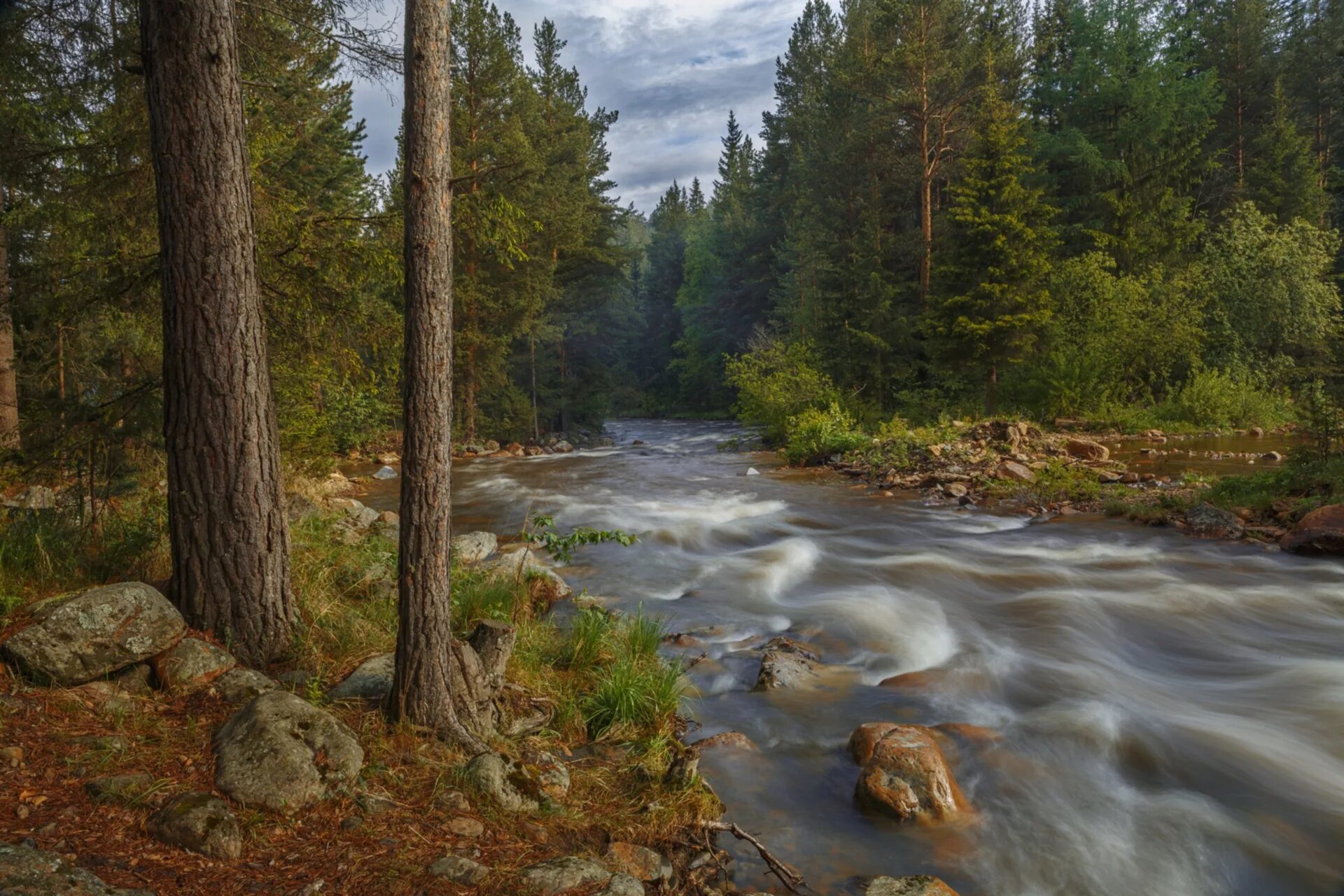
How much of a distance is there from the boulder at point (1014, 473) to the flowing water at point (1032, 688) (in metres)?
2.18

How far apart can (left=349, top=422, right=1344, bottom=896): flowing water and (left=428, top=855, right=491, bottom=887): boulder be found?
4.72ft

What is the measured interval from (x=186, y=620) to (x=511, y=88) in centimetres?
2465

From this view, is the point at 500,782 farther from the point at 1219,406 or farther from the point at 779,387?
the point at 1219,406

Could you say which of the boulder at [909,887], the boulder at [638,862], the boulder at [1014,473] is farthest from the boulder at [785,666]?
the boulder at [1014,473]

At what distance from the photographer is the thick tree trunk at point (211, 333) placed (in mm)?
4551

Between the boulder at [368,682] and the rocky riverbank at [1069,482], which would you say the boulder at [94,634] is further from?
the rocky riverbank at [1069,482]

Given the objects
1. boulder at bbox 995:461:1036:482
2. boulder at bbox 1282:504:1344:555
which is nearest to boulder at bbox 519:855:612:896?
boulder at bbox 1282:504:1344:555

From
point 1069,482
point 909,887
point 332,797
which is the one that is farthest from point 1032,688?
point 1069,482

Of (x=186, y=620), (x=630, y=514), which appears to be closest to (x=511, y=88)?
(x=630, y=514)

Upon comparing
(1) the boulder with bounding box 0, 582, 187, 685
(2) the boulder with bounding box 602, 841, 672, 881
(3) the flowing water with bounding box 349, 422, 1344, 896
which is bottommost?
(3) the flowing water with bounding box 349, 422, 1344, 896

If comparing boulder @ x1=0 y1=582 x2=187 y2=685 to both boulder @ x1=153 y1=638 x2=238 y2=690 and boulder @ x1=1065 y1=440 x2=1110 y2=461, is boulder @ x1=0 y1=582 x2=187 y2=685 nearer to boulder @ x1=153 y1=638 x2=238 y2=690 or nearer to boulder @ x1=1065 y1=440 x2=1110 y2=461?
boulder @ x1=153 y1=638 x2=238 y2=690

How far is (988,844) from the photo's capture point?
440 cm

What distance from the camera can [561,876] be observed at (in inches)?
128

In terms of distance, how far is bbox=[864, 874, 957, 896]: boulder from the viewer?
3705 mm
